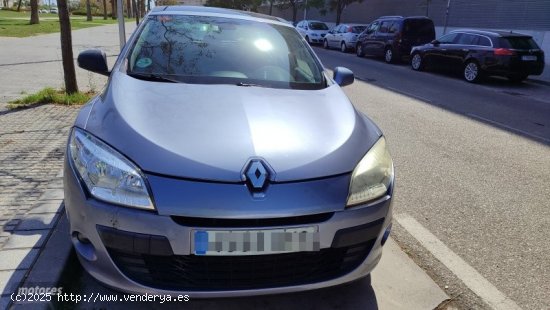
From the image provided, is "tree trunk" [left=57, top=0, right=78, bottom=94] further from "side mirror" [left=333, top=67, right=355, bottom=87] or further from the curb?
"side mirror" [left=333, top=67, right=355, bottom=87]

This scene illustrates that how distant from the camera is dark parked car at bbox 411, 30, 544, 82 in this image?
1253 centimetres

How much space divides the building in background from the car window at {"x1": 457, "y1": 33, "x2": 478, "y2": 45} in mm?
5914

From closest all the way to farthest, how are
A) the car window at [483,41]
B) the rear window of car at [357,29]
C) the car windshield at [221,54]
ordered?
the car windshield at [221,54] < the car window at [483,41] < the rear window of car at [357,29]

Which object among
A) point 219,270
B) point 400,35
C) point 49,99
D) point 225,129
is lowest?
point 49,99

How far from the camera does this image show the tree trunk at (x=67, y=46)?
23.2 feet

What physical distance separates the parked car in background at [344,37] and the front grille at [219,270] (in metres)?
21.9

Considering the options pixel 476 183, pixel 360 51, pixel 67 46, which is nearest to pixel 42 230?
pixel 476 183

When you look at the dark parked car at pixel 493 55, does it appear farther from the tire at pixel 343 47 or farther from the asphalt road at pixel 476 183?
the tire at pixel 343 47

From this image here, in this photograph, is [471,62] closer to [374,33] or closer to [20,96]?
[374,33]

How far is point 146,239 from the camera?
2.01 metres

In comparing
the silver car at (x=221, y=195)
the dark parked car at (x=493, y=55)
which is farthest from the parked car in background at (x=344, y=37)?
the silver car at (x=221, y=195)

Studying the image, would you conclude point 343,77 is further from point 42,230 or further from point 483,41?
point 483,41

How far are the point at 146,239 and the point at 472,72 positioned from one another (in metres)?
13.4

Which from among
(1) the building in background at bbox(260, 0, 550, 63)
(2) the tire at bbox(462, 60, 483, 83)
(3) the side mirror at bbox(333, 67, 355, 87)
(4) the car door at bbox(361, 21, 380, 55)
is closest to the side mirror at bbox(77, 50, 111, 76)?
(3) the side mirror at bbox(333, 67, 355, 87)
